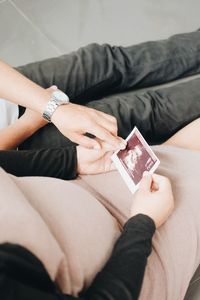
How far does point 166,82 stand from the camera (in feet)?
4.63

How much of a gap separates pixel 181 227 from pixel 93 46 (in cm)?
73

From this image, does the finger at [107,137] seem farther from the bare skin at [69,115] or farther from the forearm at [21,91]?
the forearm at [21,91]

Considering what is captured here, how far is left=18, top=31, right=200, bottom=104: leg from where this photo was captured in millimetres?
1236

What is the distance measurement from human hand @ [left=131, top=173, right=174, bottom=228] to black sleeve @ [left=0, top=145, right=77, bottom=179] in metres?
0.18

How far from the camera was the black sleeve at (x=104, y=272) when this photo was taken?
515 millimetres

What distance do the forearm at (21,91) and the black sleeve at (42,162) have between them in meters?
0.10

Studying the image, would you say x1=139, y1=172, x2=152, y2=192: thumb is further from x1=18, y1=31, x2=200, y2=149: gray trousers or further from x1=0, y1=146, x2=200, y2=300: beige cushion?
x1=18, y1=31, x2=200, y2=149: gray trousers

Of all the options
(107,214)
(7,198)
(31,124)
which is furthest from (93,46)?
(7,198)

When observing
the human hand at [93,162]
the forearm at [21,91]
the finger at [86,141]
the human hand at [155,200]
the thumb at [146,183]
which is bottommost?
the human hand at [155,200]

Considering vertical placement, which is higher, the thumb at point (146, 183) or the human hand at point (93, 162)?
the human hand at point (93, 162)

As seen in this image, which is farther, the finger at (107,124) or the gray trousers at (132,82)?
the gray trousers at (132,82)

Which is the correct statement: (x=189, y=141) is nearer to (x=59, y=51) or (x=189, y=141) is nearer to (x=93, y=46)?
(x=93, y=46)

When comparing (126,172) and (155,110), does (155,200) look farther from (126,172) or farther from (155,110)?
(155,110)

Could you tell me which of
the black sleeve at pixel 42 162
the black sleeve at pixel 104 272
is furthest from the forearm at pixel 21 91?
the black sleeve at pixel 104 272
